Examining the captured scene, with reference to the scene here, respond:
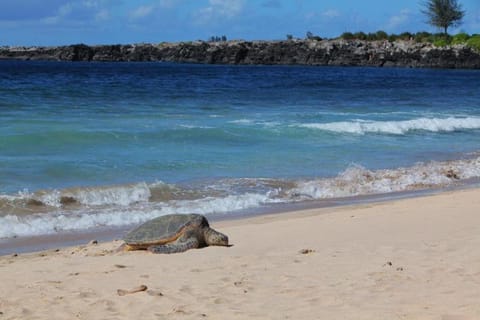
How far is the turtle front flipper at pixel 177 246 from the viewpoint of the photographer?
27.3 feet

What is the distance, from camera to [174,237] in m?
8.56

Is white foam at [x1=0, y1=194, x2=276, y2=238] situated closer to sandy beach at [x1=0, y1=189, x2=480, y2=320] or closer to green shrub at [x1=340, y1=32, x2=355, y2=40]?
sandy beach at [x1=0, y1=189, x2=480, y2=320]

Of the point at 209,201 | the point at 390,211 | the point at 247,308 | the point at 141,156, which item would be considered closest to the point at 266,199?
the point at 209,201

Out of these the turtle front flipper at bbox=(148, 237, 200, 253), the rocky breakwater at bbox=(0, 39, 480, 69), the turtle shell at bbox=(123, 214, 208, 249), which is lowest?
the turtle front flipper at bbox=(148, 237, 200, 253)

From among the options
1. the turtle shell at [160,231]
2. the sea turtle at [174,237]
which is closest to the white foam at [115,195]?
the turtle shell at [160,231]

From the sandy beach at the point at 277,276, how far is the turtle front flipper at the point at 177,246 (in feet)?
0.42

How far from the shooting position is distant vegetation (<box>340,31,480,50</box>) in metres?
98.2

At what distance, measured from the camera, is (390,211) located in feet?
35.3

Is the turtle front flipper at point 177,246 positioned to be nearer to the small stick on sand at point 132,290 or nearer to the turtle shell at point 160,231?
the turtle shell at point 160,231

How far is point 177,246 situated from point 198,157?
847 cm

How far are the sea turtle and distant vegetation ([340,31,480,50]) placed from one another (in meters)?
90.2

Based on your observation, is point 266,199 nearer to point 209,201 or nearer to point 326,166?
point 209,201

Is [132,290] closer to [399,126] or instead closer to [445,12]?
[399,126]

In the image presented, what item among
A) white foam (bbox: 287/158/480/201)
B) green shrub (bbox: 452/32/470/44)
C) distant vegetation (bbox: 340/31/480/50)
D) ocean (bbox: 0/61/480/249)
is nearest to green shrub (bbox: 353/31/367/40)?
distant vegetation (bbox: 340/31/480/50)
